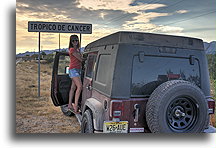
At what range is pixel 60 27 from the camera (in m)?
3.18

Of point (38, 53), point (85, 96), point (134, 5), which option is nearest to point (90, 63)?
point (85, 96)

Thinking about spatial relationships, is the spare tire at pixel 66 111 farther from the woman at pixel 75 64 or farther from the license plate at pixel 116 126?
the license plate at pixel 116 126

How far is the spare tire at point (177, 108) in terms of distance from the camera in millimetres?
2160

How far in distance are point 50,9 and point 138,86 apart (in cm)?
183

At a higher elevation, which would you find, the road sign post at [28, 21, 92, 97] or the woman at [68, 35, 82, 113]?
the road sign post at [28, 21, 92, 97]

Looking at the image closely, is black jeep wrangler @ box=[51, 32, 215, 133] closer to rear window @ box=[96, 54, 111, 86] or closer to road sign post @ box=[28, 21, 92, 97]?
rear window @ box=[96, 54, 111, 86]

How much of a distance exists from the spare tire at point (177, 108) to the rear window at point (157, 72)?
115 millimetres

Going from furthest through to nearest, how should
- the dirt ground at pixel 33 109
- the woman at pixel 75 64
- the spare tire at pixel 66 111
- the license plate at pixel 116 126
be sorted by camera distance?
the spare tire at pixel 66 111 < the woman at pixel 75 64 < the dirt ground at pixel 33 109 < the license plate at pixel 116 126

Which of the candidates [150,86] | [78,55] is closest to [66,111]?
[78,55]

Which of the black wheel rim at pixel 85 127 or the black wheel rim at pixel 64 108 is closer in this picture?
the black wheel rim at pixel 85 127

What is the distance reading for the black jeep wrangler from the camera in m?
2.19

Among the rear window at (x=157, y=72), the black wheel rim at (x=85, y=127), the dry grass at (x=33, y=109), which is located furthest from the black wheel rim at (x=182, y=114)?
the dry grass at (x=33, y=109)

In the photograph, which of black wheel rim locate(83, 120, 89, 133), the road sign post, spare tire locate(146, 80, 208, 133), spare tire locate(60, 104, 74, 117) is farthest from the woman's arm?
spare tire locate(146, 80, 208, 133)

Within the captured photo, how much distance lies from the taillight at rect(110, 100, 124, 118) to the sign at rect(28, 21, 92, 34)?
141cm
